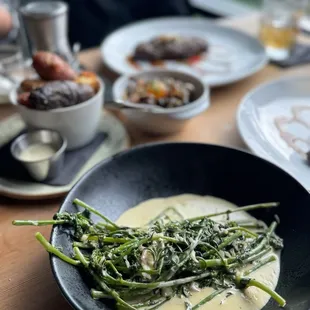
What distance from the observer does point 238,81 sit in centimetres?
139

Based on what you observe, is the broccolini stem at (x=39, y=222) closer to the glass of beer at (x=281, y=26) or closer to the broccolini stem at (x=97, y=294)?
the broccolini stem at (x=97, y=294)

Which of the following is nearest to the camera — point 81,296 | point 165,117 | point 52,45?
point 81,296

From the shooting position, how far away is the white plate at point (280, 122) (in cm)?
103

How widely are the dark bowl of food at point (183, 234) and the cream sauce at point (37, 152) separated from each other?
6.2 inches

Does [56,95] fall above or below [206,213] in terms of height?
above

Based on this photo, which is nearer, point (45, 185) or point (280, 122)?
point (45, 185)

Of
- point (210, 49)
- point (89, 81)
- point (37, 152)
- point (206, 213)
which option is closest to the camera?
point (206, 213)

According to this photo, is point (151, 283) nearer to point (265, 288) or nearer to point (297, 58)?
point (265, 288)

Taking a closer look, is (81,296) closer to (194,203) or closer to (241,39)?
(194,203)

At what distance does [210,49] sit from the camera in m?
1.59

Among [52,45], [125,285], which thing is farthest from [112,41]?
[125,285]

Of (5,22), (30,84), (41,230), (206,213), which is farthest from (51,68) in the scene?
(5,22)

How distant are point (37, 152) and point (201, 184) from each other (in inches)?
14.6

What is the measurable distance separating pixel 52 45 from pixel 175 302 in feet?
3.08
